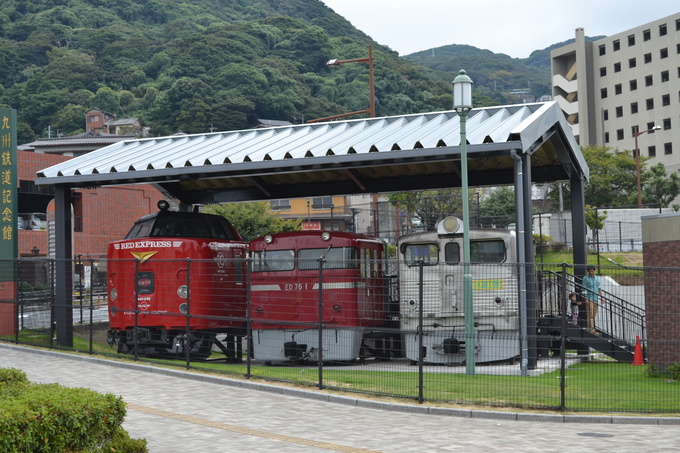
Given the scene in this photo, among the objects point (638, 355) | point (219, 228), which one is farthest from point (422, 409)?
point (219, 228)

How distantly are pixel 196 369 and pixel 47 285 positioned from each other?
7803mm

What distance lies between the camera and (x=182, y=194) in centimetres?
2617

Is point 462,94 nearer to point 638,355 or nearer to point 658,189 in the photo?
point 638,355

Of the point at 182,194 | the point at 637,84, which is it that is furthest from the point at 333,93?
the point at 182,194

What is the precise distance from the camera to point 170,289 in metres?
19.3

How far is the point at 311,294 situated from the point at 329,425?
6822 mm

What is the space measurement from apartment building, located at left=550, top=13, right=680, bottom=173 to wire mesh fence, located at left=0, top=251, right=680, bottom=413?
68.0m

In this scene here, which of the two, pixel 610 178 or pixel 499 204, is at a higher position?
pixel 610 178

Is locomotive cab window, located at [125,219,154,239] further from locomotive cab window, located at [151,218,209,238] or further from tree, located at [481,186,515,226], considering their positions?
tree, located at [481,186,515,226]

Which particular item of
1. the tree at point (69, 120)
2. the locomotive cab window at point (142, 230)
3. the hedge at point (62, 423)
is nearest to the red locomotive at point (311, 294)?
the locomotive cab window at point (142, 230)

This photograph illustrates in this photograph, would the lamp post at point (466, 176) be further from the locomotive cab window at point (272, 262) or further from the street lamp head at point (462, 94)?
the locomotive cab window at point (272, 262)

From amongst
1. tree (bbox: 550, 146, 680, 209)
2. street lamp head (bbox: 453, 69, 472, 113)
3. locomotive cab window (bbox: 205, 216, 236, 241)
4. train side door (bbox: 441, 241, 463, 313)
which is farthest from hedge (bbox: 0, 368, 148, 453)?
tree (bbox: 550, 146, 680, 209)

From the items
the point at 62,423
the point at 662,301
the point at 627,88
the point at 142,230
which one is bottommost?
the point at 62,423

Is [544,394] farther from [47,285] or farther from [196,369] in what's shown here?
[47,285]
